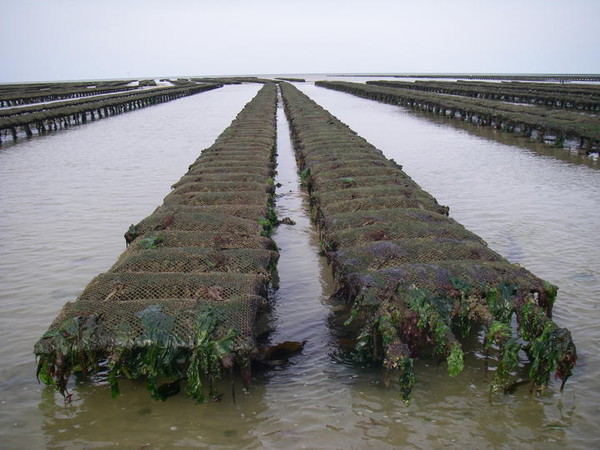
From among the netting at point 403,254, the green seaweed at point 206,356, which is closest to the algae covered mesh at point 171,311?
the green seaweed at point 206,356

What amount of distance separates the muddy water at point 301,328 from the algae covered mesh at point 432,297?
40 cm

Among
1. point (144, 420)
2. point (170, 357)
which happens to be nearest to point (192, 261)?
point (170, 357)

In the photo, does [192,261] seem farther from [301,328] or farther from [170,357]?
[170,357]

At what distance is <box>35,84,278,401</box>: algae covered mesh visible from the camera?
19.8 ft

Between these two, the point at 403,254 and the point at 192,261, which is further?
the point at 403,254

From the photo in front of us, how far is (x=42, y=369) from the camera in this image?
6148 millimetres

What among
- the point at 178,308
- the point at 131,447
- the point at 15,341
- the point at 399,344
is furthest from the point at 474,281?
the point at 15,341

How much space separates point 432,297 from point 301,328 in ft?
6.91

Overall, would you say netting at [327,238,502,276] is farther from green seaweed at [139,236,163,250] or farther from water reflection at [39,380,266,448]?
green seaweed at [139,236,163,250]

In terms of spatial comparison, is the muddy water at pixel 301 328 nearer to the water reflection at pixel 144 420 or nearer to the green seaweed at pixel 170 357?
the water reflection at pixel 144 420

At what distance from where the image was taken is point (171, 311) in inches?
253

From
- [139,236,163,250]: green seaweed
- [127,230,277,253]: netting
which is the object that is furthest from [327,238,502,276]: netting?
[139,236,163,250]: green seaweed

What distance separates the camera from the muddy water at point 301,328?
5.61 metres

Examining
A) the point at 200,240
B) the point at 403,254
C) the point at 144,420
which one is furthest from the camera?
the point at 200,240
